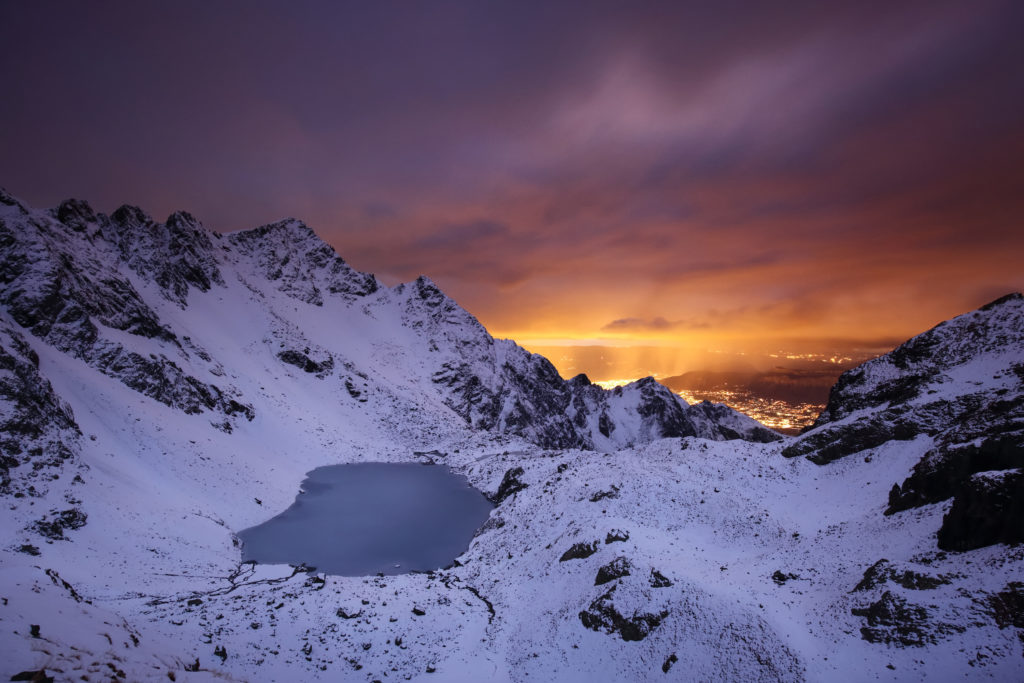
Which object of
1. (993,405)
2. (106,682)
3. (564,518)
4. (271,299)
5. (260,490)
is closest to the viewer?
(106,682)

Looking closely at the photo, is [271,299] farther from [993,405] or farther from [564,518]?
[993,405]

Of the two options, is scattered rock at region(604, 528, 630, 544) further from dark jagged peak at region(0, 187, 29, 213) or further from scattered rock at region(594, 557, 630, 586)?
dark jagged peak at region(0, 187, 29, 213)

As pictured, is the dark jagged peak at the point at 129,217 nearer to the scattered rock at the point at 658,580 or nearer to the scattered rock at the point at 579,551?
the scattered rock at the point at 579,551

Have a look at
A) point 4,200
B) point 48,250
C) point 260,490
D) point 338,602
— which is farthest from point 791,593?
point 4,200

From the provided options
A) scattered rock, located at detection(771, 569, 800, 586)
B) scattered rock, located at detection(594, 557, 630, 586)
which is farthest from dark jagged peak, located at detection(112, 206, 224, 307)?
scattered rock, located at detection(771, 569, 800, 586)

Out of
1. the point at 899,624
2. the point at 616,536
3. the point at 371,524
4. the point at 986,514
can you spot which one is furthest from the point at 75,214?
the point at 986,514

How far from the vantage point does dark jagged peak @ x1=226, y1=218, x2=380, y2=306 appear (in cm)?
→ 11475

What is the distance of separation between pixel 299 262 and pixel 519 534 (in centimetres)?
12292

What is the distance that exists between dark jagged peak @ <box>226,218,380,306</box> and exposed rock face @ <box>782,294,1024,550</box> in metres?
120

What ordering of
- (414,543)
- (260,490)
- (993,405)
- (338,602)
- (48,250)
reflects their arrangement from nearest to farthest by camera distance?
(338,602) → (993,405) → (414,543) → (260,490) → (48,250)

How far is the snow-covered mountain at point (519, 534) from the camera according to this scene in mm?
15336

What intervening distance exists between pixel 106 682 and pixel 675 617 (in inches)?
797

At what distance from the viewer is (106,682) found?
32.9 ft

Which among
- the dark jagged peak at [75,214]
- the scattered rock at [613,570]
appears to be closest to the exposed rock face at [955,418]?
the scattered rock at [613,570]
